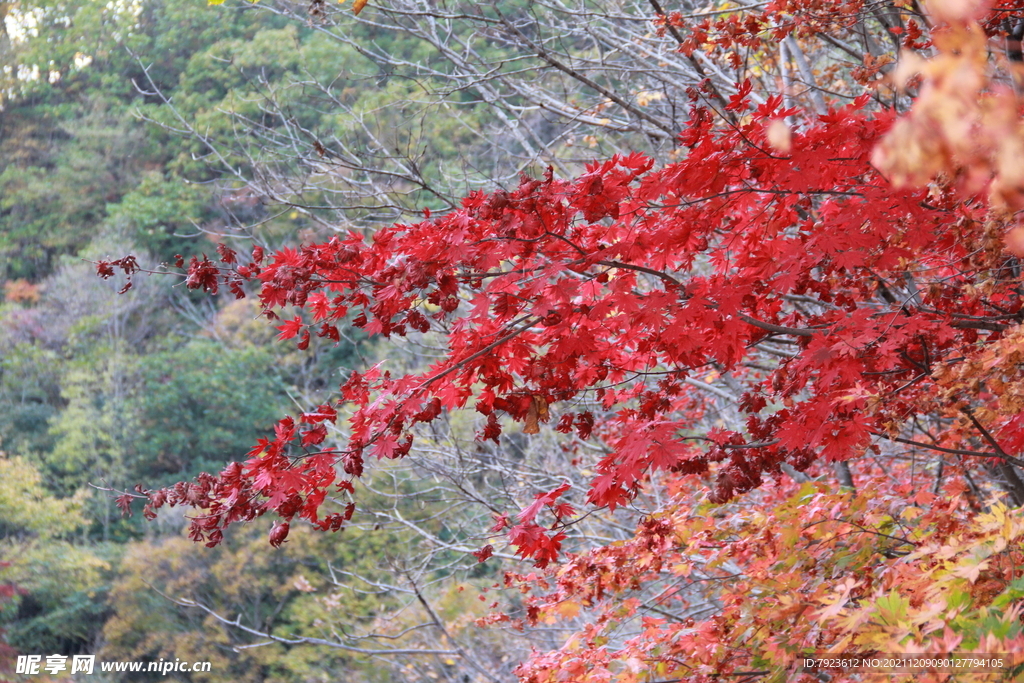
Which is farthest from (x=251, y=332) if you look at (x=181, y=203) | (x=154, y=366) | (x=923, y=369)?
(x=923, y=369)

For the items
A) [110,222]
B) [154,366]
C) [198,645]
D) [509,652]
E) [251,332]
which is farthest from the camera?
[110,222]

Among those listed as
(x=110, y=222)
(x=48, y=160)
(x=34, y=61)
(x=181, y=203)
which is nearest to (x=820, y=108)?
(x=181, y=203)

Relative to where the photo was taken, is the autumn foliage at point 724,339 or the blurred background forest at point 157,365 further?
the blurred background forest at point 157,365

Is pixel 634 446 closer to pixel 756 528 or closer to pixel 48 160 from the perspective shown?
pixel 756 528

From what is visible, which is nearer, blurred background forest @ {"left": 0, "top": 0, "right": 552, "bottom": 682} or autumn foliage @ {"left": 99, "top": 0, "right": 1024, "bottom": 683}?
autumn foliage @ {"left": 99, "top": 0, "right": 1024, "bottom": 683}

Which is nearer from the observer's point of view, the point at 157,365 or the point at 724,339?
the point at 724,339

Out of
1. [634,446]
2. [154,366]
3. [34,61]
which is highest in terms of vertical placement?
[34,61]

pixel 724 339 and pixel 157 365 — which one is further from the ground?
pixel 724 339

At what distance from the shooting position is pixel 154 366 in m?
15.5

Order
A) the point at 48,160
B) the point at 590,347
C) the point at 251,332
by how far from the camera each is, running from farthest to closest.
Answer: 1. the point at 48,160
2. the point at 251,332
3. the point at 590,347

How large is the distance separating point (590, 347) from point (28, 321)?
17546mm

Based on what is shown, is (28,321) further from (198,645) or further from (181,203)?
(198,645)

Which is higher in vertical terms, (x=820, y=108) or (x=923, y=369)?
(x=820, y=108)

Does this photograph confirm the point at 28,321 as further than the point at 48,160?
No
